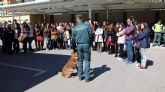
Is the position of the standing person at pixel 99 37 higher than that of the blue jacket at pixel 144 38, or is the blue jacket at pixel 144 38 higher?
the blue jacket at pixel 144 38

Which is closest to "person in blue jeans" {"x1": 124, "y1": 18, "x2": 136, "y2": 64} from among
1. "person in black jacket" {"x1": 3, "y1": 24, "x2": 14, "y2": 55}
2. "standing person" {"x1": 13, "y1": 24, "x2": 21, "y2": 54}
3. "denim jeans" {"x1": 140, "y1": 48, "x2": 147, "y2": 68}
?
"denim jeans" {"x1": 140, "y1": 48, "x2": 147, "y2": 68}

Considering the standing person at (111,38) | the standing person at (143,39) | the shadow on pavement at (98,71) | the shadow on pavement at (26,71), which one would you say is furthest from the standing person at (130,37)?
the standing person at (111,38)

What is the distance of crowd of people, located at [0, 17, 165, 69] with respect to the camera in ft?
44.2

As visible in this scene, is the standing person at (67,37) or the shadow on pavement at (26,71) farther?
the standing person at (67,37)

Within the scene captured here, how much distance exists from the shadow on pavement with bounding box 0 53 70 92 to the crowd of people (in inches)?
75.0

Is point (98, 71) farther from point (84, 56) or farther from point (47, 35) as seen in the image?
point (47, 35)

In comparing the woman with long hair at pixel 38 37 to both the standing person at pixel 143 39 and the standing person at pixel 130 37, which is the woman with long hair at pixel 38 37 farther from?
the standing person at pixel 143 39

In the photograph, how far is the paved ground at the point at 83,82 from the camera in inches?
381

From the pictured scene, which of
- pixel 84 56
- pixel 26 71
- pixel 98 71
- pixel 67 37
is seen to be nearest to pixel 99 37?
pixel 67 37

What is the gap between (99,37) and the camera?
58.4 ft

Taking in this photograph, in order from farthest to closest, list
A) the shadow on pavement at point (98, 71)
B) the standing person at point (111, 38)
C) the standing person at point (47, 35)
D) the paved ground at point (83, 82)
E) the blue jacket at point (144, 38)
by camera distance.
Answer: the standing person at point (47, 35) < the standing person at point (111, 38) < the blue jacket at point (144, 38) < the shadow on pavement at point (98, 71) < the paved ground at point (83, 82)

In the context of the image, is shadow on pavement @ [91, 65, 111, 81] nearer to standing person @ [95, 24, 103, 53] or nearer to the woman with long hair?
standing person @ [95, 24, 103, 53]

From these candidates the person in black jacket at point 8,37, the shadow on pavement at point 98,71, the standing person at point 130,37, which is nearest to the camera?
the shadow on pavement at point 98,71

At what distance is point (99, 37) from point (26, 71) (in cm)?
605
